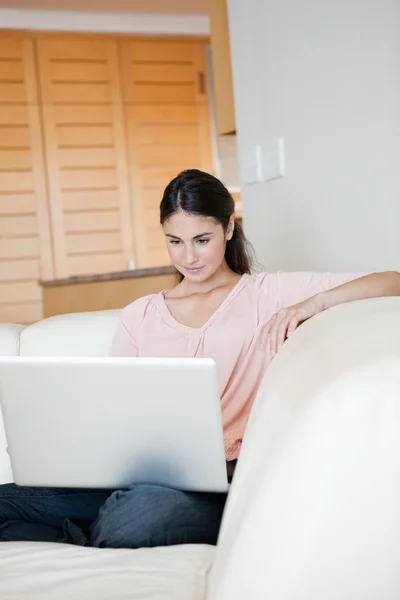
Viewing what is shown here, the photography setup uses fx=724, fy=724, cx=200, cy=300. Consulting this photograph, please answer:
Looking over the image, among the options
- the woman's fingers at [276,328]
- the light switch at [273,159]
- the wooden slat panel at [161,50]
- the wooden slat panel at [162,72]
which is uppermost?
the wooden slat panel at [161,50]

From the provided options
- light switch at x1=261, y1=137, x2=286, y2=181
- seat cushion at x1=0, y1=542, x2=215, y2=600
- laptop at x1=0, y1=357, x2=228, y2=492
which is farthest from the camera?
light switch at x1=261, y1=137, x2=286, y2=181

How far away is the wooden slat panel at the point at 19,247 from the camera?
4398 mm

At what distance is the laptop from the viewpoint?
3.33ft

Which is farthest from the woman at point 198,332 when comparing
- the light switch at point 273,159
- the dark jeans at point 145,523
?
the light switch at point 273,159

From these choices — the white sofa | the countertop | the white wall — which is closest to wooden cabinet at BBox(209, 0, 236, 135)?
the white wall

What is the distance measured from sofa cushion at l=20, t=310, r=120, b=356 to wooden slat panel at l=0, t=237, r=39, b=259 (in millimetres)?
2819

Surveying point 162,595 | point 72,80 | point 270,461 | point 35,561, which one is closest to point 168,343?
point 35,561

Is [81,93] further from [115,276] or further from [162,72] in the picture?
[115,276]

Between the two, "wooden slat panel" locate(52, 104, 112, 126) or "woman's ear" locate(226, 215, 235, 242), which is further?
"wooden slat panel" locate(52, 104, 112, 126)

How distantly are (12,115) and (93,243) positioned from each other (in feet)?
2.98

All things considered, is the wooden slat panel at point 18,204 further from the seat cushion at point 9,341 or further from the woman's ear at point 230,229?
the woman's ear at point 230,229

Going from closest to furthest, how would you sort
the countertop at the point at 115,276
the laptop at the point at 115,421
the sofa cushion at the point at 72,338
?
the laptop at the point at 115,421
the sofa cushion at the point at 72,338
the countertop at the point at 115,276

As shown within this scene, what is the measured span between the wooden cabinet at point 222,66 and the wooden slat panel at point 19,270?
1.91 m

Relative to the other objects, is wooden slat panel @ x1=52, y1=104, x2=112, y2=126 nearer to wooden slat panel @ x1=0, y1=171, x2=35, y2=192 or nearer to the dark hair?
wooden slat panel @ x1=0, y1=171, x2=35, y2=192
